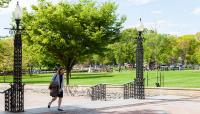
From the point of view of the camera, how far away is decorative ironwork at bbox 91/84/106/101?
25141mm

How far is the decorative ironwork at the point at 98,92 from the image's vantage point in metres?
25.1

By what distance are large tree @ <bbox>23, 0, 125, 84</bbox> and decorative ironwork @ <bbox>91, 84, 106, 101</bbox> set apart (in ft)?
23.7

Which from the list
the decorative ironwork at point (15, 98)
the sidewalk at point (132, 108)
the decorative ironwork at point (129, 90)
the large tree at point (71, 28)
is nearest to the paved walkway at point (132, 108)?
the sidewalk at point (132, 108)

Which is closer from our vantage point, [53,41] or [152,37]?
[53,41]

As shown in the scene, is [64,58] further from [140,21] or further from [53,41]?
[140,21]

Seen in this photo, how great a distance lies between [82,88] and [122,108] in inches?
476

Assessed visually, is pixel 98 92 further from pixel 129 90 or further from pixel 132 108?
pixel 132 108

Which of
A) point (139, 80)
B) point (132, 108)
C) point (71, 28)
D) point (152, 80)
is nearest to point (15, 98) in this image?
point (132, 108)

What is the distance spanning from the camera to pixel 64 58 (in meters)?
34.3

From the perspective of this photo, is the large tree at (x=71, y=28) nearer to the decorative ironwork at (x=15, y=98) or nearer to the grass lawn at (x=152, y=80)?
the grass lawn at (x=152, y=80)

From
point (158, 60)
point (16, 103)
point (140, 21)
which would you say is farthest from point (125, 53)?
point (16, 103)

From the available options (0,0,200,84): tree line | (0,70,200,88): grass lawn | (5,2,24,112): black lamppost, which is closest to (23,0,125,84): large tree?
(0,0,200,84): tree line

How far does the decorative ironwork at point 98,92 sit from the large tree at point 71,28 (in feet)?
23.7

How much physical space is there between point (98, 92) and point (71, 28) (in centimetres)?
823
